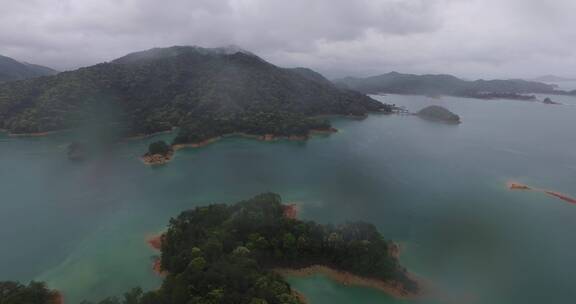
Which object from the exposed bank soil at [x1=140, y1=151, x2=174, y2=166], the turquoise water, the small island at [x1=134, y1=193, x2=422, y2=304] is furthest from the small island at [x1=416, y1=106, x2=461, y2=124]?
the small island at [x1=134, y1=193, x2=422, y2=304]

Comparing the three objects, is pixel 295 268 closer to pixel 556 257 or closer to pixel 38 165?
pixel 556 257

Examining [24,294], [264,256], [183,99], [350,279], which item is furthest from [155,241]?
[183,99]

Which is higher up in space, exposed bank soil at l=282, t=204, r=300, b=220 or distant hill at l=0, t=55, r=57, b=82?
distant hill at l=0, t=55, r=57, b=82

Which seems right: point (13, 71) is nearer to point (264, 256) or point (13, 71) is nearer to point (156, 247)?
point (156, 247)

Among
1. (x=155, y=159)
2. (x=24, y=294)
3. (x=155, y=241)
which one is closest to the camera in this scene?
(x=24, y=294)

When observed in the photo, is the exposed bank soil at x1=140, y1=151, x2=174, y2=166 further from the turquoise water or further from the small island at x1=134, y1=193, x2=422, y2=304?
the small island at x1=134, y1=193, x2=422, y2=304

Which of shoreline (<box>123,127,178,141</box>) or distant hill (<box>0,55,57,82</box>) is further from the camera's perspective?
distant hill (<box>0,55,57,82</box>)

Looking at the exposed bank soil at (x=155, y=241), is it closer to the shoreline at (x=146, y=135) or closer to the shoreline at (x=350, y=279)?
the shoreline at (x=350, y=279)
